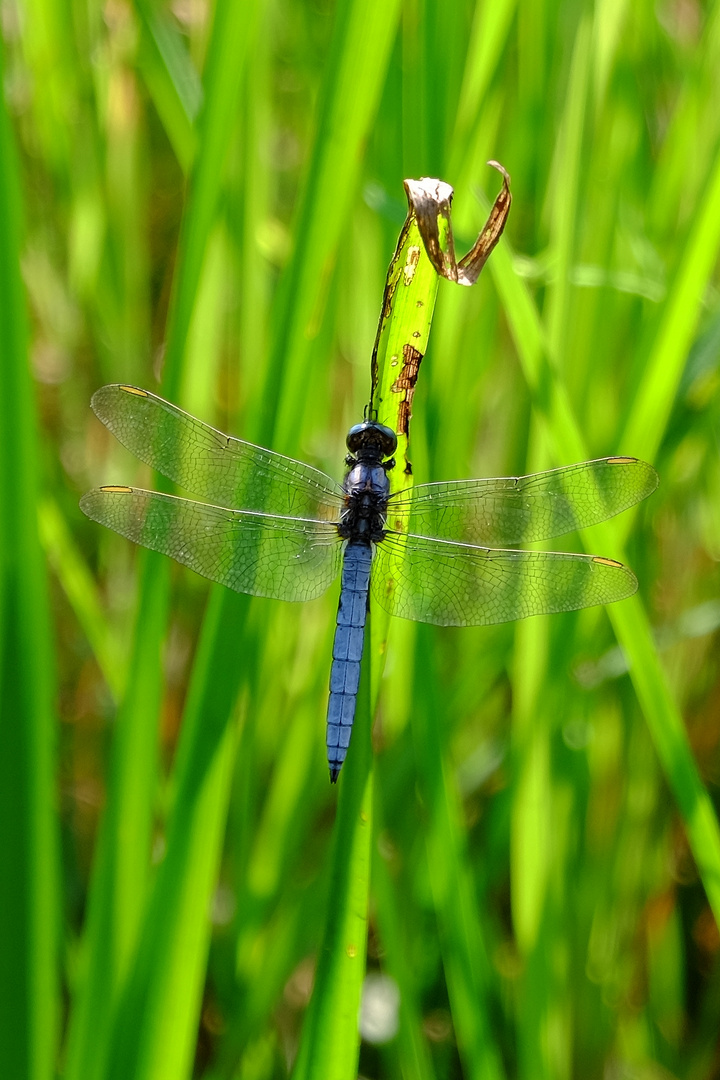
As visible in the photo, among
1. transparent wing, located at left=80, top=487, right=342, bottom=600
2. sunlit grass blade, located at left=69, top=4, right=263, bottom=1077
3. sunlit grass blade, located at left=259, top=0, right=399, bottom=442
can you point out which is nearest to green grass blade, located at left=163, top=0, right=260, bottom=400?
sunlit grass blade, located at left=69, top=4, right=263, bottom=1077

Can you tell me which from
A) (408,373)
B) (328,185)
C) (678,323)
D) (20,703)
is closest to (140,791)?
(20,703)

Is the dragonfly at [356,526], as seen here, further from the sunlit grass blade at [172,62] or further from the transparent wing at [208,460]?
the sunlit grass blade at [172,62]

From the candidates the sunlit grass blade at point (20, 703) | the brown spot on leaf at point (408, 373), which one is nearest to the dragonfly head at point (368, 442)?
the brown spot on leaf at point (408, 373)

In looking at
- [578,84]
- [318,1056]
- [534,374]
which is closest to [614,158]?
[578,84]

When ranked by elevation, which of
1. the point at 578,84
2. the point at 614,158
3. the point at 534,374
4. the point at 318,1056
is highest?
the point at 614,158

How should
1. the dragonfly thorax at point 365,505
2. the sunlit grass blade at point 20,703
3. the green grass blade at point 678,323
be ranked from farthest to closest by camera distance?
1. the dragonfly thorax at point 365,505
2. the green grass blade at point 678,323
3. the sunlit grass blade at point 20,703

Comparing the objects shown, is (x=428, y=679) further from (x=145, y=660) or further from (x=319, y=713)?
(x=319, y=713)
